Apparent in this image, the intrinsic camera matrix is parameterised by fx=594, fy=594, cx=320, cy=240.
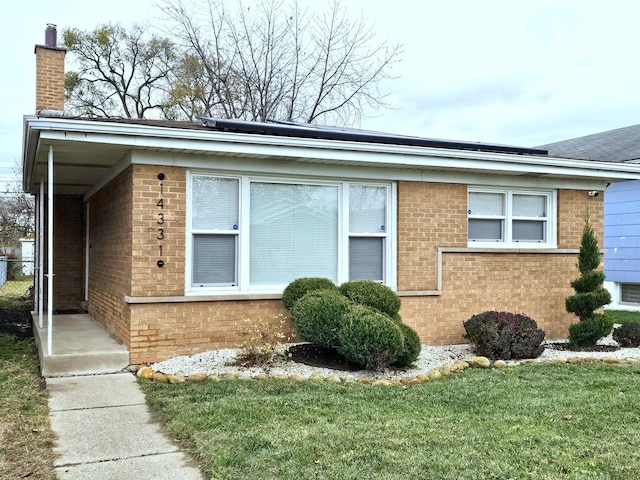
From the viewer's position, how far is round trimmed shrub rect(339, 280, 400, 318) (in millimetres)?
7629

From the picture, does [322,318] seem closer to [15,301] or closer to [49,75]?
[49,75]

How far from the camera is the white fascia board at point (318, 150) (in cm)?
686

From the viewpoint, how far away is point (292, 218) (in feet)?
28.2

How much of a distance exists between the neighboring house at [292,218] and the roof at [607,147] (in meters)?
6.05

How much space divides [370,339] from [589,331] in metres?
4.10

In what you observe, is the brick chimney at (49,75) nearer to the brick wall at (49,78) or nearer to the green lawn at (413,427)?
the brick wall at (49,78)

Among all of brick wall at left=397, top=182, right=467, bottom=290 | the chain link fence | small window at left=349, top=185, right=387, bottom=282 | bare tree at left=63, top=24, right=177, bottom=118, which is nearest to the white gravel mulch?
brick wall at left=397, top=182, right=467, bottom=290

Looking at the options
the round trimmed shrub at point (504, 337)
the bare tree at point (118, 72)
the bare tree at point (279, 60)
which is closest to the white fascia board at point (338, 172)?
the round trimmed shrub at point (504, 337)

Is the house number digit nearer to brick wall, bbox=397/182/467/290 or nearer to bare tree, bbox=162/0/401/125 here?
brick wall, bbox=397/182/467/290

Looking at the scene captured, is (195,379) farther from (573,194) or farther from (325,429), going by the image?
(573,194)

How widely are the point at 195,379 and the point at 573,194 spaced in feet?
23.5

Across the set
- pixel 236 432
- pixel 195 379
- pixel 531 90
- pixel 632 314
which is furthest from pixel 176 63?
pixel 236 432

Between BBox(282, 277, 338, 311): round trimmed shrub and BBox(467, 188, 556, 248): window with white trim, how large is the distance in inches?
111

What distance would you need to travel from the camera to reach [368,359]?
693cm
